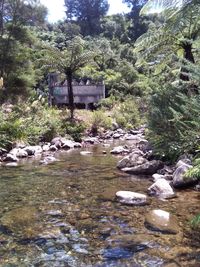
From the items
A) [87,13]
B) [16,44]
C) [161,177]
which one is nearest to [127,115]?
[16,44]

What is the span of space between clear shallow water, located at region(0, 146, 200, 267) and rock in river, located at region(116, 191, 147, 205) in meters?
0.14

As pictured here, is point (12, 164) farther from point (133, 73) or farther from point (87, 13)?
point (87, 13)

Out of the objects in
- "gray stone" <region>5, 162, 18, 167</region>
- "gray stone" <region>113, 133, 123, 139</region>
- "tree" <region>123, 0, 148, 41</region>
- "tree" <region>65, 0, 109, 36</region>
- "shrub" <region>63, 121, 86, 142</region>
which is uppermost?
"tree" <region>65, 0, 109, 36</region>

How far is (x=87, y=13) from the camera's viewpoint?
2191 inches

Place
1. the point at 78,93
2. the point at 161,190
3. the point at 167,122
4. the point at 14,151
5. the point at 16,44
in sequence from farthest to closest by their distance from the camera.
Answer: the point at 78,93 → the point at 16,44 → the point at 14,151 → the point at 167,122 → the point at 161,190

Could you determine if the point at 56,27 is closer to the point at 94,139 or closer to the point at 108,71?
the point at 108,71

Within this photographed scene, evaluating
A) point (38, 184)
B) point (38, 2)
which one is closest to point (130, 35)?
point (38, 2)

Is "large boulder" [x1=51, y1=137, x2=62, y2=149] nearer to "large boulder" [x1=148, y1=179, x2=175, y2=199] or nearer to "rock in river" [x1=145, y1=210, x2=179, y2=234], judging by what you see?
"large boulder" [x1=148, y1=179, x2=175, y2=199]

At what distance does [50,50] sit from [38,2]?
95.7 inches

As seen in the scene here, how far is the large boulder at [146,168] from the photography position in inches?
346

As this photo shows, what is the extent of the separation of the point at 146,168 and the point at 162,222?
373 cm

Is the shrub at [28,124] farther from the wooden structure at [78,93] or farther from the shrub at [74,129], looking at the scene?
the wooden structure at [78,93]

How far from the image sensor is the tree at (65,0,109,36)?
2096 inches

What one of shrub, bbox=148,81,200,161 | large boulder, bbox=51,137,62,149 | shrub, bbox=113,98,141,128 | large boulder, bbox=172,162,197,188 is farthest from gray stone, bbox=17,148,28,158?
shrub, bbox=113,98,141,128
